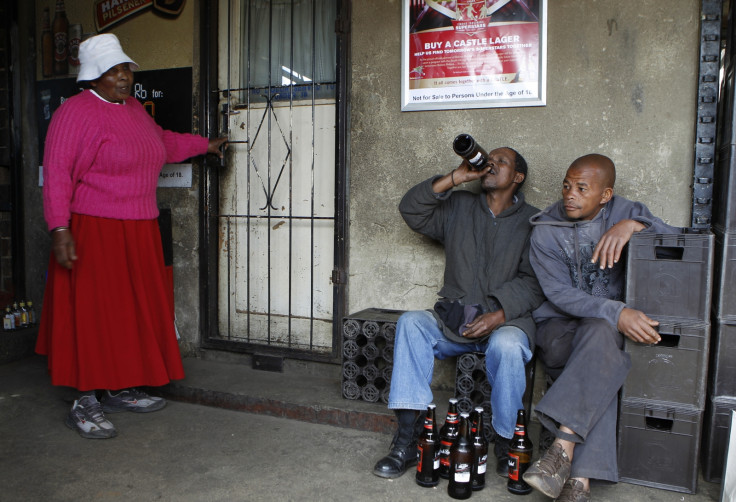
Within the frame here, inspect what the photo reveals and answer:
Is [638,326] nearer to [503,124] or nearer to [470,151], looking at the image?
[470,151]

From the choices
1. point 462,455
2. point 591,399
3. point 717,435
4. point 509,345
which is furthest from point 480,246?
point 717,435

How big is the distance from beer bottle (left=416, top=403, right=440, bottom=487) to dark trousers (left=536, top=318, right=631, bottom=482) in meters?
0.43

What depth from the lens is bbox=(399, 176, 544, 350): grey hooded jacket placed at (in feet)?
9.66

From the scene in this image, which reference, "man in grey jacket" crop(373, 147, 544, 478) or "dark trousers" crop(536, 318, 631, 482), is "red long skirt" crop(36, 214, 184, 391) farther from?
"dark trousers" crop(536, 318, 631, 482)

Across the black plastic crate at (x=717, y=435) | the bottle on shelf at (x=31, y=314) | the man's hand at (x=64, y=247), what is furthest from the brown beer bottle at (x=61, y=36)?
the black plastic crate at (x=717, y=435)

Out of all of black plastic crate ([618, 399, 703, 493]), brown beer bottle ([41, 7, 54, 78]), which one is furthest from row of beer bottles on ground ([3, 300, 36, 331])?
black plastic crate ([618, 399, 703, 493])

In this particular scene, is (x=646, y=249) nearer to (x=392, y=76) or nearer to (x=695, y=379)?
(x=695, y=379)

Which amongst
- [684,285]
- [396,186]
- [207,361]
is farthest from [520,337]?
[207,361]

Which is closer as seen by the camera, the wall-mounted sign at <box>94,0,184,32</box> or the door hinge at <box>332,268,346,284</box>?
the door hinge at <box>332,268,346,284</box>

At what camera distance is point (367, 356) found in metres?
3.33

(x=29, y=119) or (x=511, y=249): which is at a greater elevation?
(x=29, y=119)

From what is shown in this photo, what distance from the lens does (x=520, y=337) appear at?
8.92 feet

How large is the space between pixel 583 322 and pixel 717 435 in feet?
2.40

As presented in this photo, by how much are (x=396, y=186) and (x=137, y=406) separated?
1.91m
